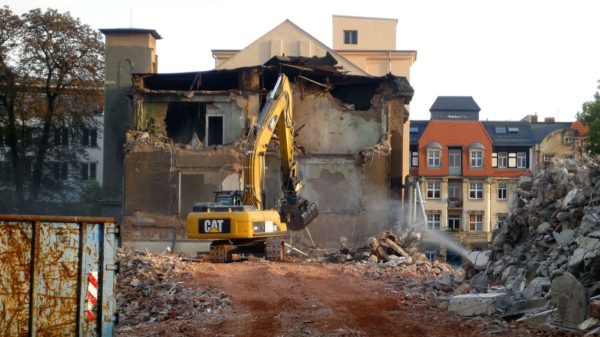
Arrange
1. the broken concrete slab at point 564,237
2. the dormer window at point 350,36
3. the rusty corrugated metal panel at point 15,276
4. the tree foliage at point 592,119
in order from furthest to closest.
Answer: the dormer window at point 350,36
the tree foliage at point 592,119
the broken concrete slab at point 564,237
the rusty corrugated metal panel at point 15,276

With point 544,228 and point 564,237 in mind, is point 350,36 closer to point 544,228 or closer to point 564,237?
point 544,228

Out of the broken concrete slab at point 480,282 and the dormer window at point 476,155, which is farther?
the dormer window at point 476,155

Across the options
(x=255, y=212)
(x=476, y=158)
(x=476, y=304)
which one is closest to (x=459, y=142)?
(x=476, y=158)

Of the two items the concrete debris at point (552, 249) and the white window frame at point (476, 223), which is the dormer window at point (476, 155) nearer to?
the white window frame at point (476, 223)

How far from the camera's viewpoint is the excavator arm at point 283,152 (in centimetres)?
2123

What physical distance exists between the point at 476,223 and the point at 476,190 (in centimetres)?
256

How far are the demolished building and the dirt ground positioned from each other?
12.6 meters

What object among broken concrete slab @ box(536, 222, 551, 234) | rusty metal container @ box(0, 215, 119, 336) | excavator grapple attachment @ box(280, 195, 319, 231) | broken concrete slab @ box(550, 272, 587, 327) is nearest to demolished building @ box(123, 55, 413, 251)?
excavator grapple attachment @ box(280, 195, 319, 231)

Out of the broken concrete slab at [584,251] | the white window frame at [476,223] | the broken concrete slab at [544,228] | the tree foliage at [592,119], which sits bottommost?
the white window frame at [476,223]

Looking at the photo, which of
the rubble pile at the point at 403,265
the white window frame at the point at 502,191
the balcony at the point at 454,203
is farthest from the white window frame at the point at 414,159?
the rubble pile at the point at 403,265

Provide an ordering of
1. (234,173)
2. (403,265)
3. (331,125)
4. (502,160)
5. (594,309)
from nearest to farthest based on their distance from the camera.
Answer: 1. (594,309)
2. (403,265)
3. (234,173)
4. (331,125)
5. (502,160)

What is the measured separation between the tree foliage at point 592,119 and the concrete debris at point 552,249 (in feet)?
106

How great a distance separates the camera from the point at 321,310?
1275 cm

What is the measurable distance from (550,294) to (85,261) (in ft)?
20.7
